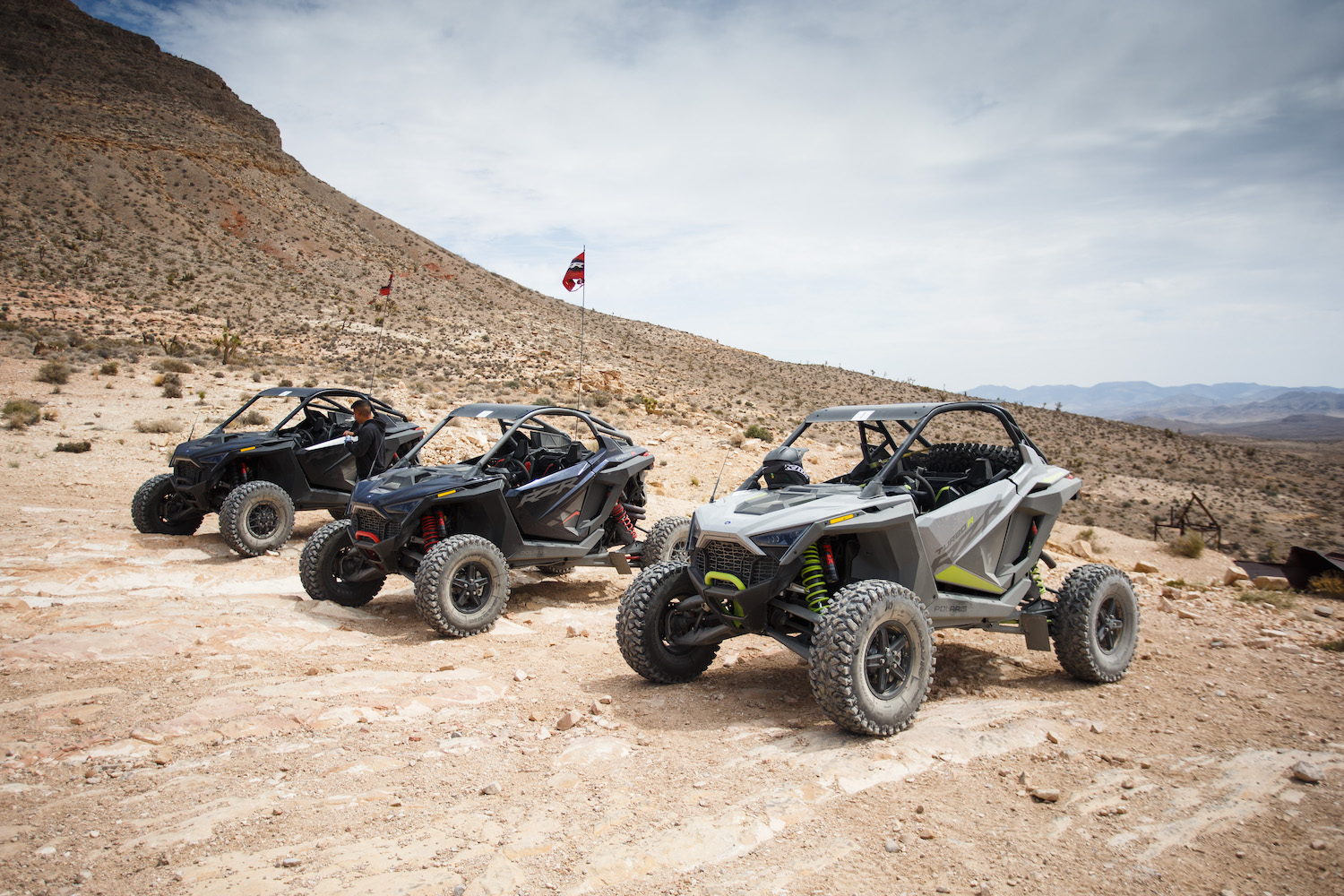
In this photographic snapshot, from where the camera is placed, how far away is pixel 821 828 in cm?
348

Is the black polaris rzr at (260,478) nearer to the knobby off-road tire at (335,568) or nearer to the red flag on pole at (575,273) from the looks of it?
the knobby off-road tire at (335,568)

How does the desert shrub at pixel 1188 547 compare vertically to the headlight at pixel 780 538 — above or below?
below

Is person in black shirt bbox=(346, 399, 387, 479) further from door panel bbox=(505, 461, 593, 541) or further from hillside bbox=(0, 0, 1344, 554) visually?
hillside bbox=(0, 0, 1344, 554)

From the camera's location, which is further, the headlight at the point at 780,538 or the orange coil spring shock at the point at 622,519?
the orange coil spring shock at the point at 622,519

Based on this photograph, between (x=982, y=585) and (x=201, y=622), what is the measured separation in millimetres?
6230

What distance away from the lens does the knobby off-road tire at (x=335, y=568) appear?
7480mm

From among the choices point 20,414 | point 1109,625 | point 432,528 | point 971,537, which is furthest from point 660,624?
point 20,414

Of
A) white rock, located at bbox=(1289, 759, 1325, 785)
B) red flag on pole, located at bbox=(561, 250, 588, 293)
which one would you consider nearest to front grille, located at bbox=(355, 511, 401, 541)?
white rock, located at bbox=(1289, 759, 1325, 785)

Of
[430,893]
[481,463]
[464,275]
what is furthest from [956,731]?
[464,275]

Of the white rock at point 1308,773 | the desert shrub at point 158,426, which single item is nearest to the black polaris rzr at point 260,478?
the desert shrub at point 158,426

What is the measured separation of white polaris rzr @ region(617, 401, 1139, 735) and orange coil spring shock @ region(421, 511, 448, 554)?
8.81 ft

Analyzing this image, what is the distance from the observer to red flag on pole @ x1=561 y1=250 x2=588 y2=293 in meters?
16.5

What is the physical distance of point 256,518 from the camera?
9.53m

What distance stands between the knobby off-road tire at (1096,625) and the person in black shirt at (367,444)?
822 cm
